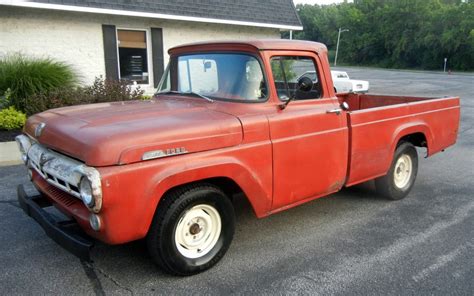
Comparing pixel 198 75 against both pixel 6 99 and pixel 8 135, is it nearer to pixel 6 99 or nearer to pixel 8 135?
pixel 8 135

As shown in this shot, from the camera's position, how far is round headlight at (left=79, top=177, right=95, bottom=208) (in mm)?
2824

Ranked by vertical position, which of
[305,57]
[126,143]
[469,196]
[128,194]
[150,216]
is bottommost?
[469,196]

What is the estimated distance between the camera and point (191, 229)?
3.46 metres

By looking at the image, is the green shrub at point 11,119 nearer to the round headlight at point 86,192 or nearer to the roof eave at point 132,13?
the roof eave at point 132,13

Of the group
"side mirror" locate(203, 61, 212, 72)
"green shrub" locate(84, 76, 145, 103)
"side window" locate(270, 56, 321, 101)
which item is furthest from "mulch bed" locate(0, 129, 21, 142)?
"side window" locate(270, 56, 321, 101)

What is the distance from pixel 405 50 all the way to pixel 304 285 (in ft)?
222

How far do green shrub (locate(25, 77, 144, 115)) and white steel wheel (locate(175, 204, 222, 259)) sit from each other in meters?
5.96

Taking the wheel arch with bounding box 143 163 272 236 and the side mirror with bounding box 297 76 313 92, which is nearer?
the wheel arch with bounding box 143 163 272 236

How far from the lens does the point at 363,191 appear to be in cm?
570

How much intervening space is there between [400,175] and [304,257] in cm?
240

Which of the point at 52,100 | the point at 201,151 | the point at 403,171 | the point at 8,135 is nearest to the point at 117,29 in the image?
the point at 52,100

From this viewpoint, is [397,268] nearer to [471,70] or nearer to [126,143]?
[126,143]

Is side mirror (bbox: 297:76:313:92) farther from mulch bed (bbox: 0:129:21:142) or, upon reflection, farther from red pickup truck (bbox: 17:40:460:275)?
mulch bed (bbox: 0:129:21:142)

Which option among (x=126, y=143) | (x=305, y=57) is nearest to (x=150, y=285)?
(x=126, y=143)
